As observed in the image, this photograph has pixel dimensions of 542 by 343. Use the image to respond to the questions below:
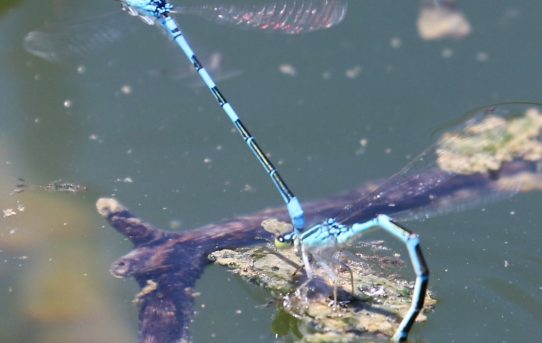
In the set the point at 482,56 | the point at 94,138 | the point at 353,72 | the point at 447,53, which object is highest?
the point at 94,138

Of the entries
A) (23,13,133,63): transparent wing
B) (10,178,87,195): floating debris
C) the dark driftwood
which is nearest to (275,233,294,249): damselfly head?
Answer: the dark driftwood

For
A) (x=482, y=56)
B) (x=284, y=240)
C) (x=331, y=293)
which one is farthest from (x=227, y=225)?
(x=482, y=56)

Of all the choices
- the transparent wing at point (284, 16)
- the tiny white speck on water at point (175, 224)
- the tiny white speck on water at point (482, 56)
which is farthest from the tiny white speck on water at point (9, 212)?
the tiny white speck on water at point (482, 56)

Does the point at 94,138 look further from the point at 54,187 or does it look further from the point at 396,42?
the point at 396,42

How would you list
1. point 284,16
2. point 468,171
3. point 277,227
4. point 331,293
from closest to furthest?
point 331,293 < point 277,227 < point 468,171 < point 284,16

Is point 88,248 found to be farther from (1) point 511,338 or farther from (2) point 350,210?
(1) point 511,338

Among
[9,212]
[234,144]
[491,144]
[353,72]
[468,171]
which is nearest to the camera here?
[9,212]
